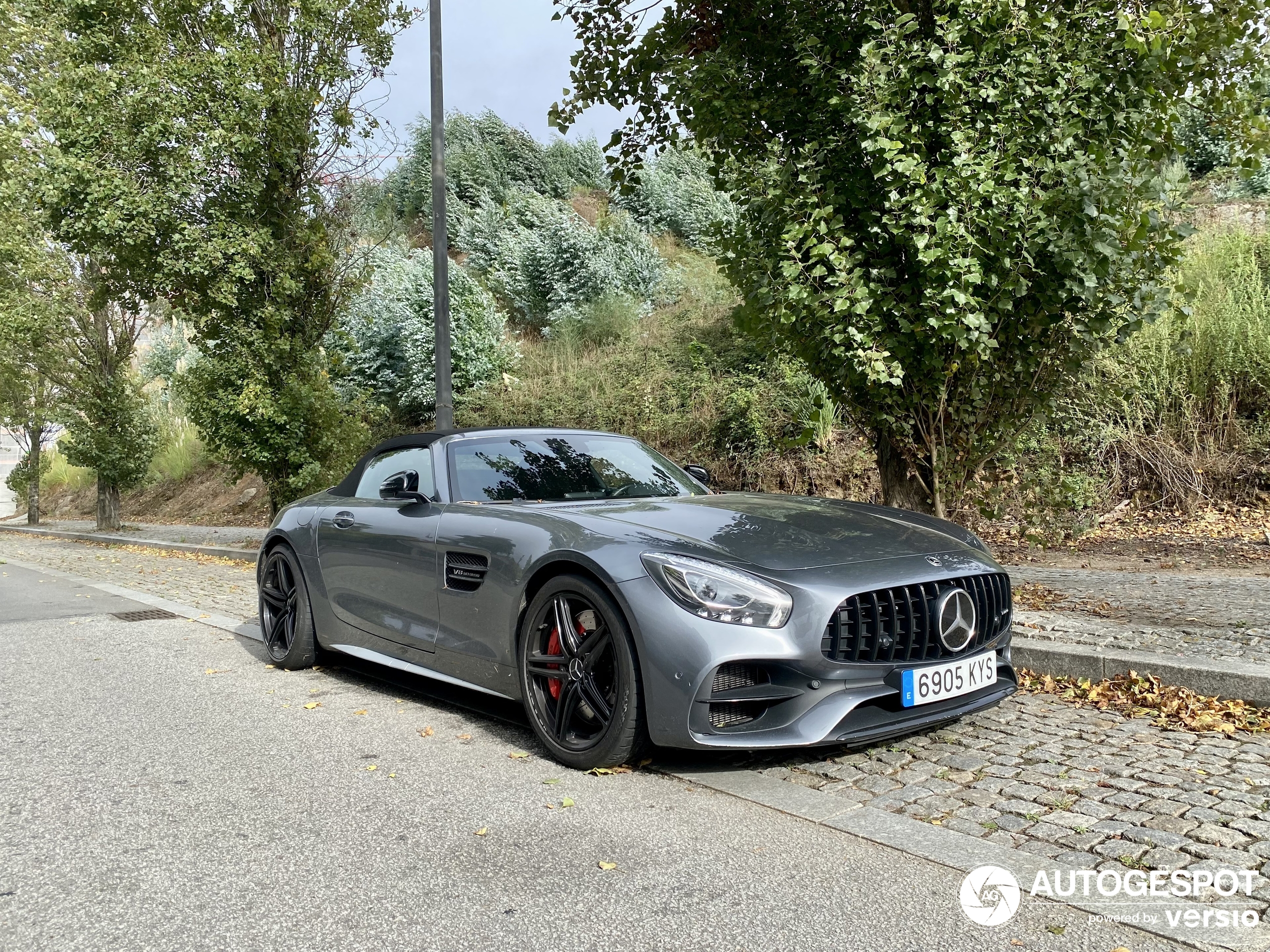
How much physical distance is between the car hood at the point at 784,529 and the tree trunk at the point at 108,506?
70.0ft

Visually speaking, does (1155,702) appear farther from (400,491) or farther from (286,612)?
(286,612)

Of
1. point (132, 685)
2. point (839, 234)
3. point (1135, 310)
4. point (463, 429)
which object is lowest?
point (132, 685)

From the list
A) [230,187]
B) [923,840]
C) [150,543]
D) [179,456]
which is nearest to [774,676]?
[923,840]

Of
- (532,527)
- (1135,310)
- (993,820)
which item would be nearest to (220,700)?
(532,527)

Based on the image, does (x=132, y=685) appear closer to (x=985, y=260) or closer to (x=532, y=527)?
(x=532, y=527)

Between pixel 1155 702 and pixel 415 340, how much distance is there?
1574 cm

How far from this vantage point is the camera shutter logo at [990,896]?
8.59 ft

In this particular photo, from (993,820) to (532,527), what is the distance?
6.89 feet

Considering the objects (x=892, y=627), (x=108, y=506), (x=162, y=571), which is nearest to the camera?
(x=892, y=627)

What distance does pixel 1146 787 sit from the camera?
11.6 ft

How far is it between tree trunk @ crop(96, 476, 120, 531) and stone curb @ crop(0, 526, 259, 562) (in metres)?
0.56

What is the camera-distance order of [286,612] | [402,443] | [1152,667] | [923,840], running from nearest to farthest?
1. [923,840]
2. [1152,667]
3. [402,443]
4. [286,612]

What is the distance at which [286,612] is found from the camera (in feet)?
20.5

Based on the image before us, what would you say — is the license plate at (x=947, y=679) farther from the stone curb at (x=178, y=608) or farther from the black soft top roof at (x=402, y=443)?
the stone curb at (x=178, y=608)
